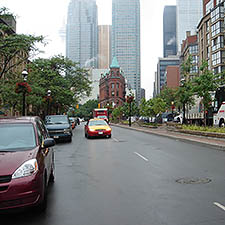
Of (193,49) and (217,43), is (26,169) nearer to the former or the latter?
(217,43)

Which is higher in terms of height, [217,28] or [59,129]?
[217,28]

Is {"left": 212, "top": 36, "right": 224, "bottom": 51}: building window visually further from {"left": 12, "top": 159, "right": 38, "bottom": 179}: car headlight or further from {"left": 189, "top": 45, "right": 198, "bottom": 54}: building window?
{"left": 12, "top": 159, "right": 38, "bottom": 179}: car headlight

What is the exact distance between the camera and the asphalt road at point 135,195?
480cm

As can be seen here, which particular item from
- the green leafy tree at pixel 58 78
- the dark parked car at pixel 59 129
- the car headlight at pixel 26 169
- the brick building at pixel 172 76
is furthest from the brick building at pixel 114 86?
the car headlight at pixel 26 169

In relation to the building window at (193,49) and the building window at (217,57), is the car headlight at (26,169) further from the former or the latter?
the building window at (193,49)

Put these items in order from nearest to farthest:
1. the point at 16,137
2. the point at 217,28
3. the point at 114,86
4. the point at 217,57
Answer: the point at 16,137 → the point at 217,57 → the point at 217,28 → the point at 114,86

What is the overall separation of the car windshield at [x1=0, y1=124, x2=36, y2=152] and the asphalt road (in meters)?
1.25

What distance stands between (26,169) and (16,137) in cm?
140

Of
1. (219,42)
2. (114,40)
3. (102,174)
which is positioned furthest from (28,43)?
(114,40)

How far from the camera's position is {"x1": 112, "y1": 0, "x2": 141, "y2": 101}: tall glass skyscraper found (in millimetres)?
186875

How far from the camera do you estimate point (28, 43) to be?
21.0 meters

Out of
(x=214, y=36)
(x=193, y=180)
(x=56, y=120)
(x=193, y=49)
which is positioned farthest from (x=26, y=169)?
(x=193, y=49)

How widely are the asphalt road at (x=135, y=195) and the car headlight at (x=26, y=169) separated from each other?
79cm

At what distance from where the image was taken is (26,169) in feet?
15.7
